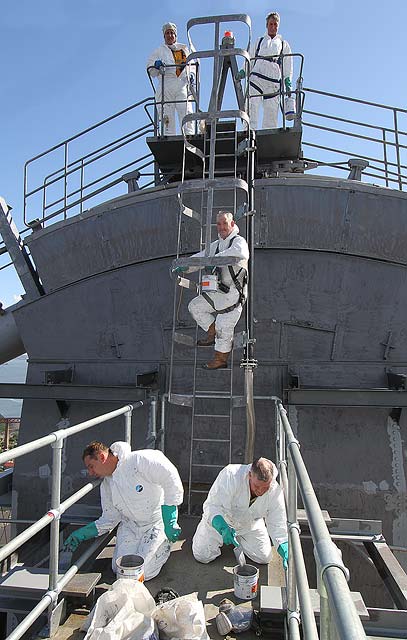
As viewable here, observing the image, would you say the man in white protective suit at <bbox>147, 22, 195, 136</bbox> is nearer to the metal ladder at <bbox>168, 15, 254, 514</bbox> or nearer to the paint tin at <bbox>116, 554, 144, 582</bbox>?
the metal ladder at <bbox>168, 15, 254, 514</bbox>

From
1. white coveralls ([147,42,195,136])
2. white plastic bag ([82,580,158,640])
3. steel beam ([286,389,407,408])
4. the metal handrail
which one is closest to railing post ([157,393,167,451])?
steel beam ([286,389,407,408])

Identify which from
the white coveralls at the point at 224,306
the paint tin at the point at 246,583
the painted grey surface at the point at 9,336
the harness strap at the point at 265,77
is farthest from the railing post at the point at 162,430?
the harness strap at the point at 265,77

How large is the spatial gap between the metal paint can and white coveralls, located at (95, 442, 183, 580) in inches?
72.0

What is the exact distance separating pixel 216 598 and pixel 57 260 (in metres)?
4.94

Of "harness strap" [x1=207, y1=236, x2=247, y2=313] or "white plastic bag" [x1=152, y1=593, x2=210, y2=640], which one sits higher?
"harness strap" [x1=207, y1=236, x2=247, y2=313]

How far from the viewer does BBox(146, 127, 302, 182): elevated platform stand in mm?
7043

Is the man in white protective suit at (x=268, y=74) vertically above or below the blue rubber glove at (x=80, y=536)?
above

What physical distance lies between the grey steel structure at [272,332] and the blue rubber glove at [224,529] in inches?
79.8

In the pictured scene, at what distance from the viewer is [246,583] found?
348cm

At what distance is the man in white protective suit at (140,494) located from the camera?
391cm

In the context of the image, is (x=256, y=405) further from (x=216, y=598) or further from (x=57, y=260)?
(x=57, y=260)

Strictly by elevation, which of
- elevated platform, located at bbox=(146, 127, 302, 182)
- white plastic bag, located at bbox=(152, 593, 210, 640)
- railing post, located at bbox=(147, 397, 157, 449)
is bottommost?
white plastic bag, located at bbox=(152, 593, 210, 640)

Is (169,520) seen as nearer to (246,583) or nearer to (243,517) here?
(243,517)

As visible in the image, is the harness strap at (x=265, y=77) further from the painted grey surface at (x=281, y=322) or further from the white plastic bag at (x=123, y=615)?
the white plastic bag at (x=123, y=615)
